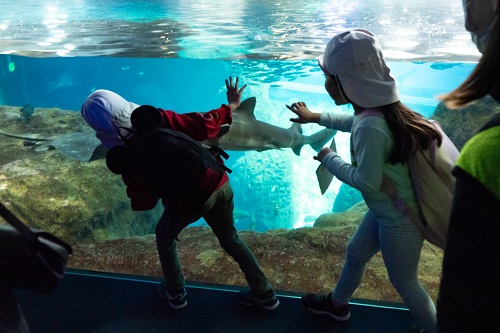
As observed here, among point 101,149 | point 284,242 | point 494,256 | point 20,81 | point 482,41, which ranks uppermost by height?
point 482,41

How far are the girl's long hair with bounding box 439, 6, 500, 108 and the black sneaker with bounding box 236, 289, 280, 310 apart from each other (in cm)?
217

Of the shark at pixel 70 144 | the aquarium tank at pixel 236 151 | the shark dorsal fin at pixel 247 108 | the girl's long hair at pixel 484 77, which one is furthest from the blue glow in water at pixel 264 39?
the girl's long hair at pixel 484 77

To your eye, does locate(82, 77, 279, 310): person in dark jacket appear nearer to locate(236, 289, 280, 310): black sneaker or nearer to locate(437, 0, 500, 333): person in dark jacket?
locate(236, 289, 280, 310): black sneaker

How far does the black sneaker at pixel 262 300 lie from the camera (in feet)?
9.08

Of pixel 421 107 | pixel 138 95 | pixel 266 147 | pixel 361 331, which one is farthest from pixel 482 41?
pixel 138 95

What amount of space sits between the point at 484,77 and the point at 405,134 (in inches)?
36.8

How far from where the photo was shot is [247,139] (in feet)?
19.7

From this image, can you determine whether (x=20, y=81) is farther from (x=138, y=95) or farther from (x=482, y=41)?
(x=482, y=41)

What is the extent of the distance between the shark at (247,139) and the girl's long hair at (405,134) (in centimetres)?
375

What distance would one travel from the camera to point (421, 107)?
18.1 metres

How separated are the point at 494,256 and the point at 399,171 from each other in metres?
1.13

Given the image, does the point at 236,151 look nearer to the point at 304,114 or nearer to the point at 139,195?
the point at 304,114

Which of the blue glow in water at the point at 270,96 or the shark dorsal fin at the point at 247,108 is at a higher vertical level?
the shark dorsal fin at the point at 247,108

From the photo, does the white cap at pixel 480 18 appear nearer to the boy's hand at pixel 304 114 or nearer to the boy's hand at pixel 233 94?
the boy's hand at pixel 304 114
